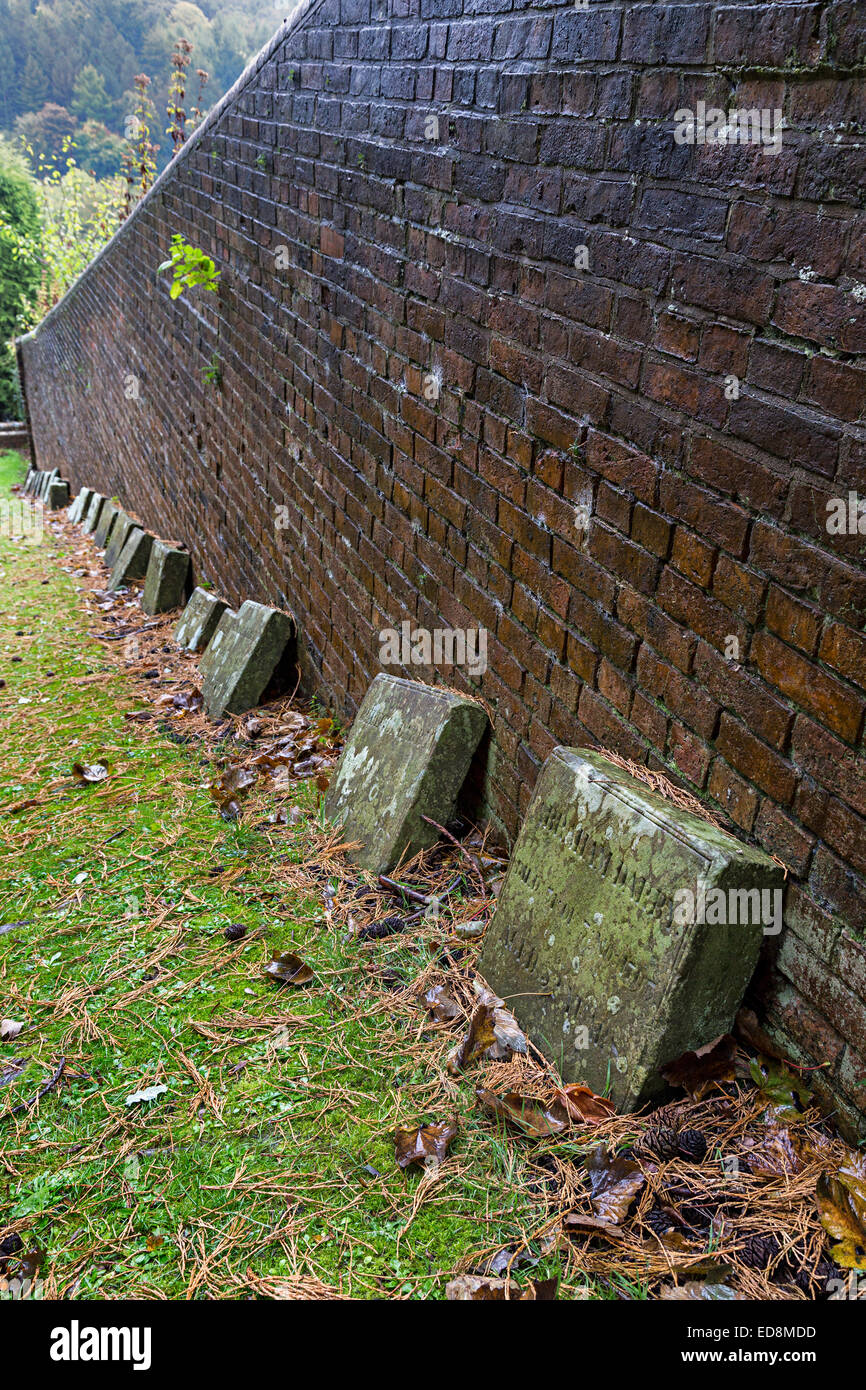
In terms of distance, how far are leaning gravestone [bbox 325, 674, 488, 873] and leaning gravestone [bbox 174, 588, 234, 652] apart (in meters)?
2.69

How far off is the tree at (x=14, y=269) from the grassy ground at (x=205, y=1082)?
28.9 m

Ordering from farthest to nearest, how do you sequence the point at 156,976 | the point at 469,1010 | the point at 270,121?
the point at 270,121 < the point at 156,976 < the point at 469,1010

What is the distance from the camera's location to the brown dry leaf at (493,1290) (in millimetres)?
1665

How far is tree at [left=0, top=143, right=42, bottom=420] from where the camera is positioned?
94.3 ft

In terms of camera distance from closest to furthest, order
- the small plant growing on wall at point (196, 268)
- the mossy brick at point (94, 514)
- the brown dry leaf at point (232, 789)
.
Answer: the brown dry leaf at point (232, 789) → the small plant growing on wall at point (196, 268) → the mossy brick at point (94, 514)

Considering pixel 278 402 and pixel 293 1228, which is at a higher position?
pixel 278 402

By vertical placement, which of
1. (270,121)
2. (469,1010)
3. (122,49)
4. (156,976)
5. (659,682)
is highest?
(122,49)

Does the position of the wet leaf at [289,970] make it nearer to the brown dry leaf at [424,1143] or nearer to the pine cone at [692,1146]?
the brown dry leaf at [424,1143]

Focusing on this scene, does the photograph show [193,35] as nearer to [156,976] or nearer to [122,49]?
[122,49]

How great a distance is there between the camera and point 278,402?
4727 millimetres

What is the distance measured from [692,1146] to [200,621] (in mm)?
4743

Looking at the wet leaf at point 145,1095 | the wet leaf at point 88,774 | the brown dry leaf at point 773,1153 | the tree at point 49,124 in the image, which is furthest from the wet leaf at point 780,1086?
the tree at point 49,124

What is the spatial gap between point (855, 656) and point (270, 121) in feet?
14.3
